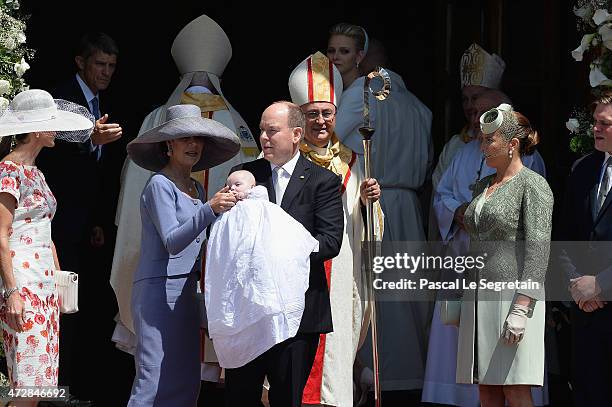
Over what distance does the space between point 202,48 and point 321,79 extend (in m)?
0.96

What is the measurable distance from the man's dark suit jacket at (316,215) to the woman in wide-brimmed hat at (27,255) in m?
0.99

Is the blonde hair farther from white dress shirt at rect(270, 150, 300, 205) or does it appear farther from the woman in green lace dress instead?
white dress shirt at rect(270, 150, 300, 205)

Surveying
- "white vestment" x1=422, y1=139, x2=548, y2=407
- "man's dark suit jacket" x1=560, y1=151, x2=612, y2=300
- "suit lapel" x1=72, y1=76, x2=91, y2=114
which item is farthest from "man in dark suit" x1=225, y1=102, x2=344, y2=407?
"suit lapel" x1=72, y1=76, x2=91, y2=114

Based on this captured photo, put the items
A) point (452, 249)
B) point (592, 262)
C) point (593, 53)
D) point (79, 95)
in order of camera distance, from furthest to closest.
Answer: point (79, 95), point (452, 249), point (593, 53), point (592, 262)

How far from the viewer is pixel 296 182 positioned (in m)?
6.89

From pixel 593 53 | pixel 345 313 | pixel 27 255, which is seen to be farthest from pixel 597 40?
pixel 27 255

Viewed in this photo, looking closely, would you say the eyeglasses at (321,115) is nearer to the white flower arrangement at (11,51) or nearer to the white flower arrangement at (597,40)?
the white flower arrangement at (597,40)

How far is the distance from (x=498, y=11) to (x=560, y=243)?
2534 mm

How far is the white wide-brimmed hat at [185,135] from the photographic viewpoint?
6.92m

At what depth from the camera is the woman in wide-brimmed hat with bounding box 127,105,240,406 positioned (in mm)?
6672

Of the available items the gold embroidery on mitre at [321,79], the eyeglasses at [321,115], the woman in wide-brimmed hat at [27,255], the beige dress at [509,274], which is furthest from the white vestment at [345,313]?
the woman in wide-brimmed hat at [27,255]

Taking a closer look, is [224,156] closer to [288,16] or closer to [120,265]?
[120,265]

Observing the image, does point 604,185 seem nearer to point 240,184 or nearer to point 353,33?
point 240,184

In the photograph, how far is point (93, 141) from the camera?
7691 millimetres
